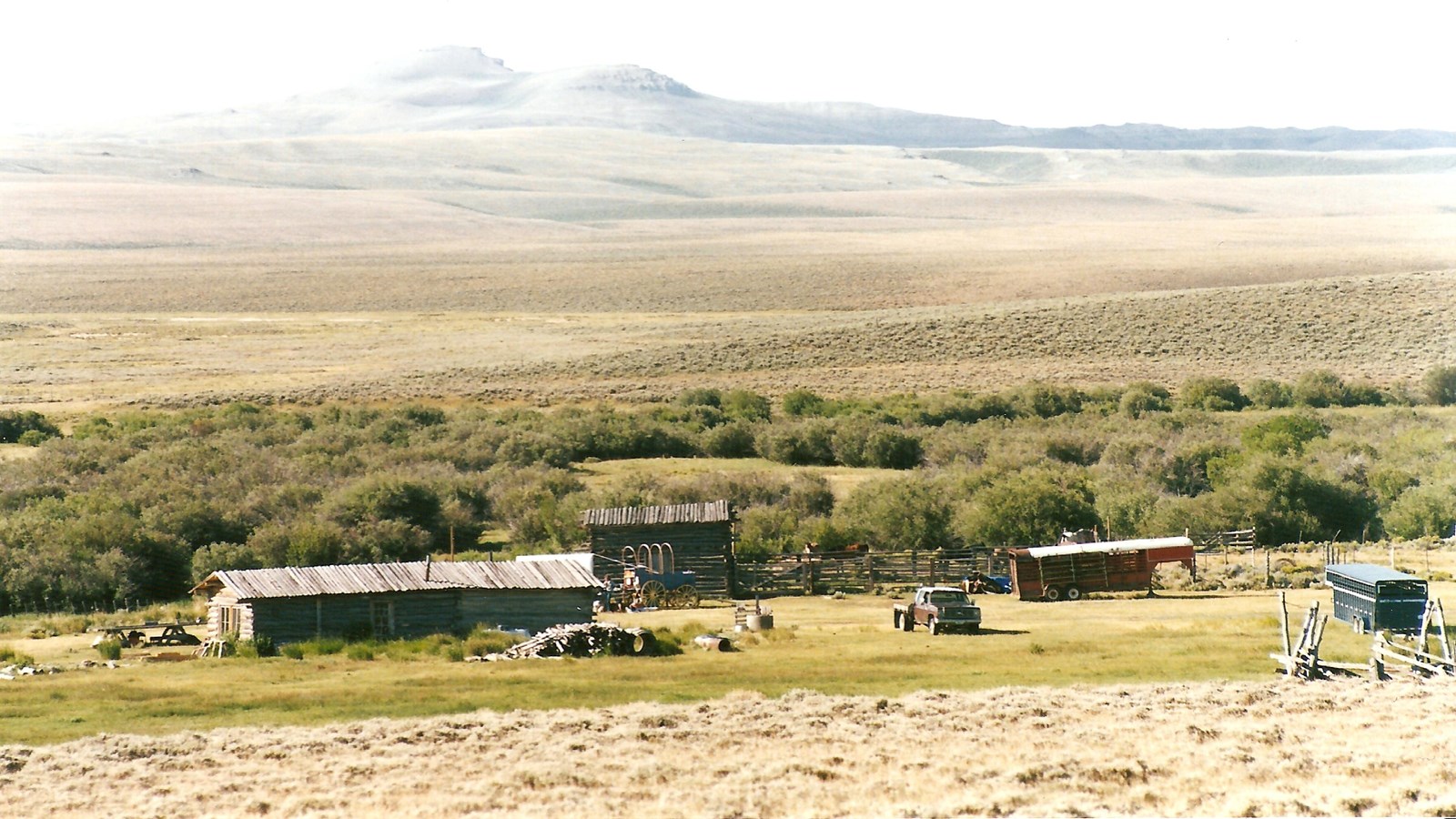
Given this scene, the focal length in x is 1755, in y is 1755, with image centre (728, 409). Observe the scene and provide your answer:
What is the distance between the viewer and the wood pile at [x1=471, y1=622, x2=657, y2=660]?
2881 cm

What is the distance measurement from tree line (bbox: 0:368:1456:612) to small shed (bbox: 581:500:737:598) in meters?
3.02

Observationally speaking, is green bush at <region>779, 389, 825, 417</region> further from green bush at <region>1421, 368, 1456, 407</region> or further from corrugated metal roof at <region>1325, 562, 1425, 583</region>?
corrugated metal roof at <region>1325, 562, 1425, 583</region>

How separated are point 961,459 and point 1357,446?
1229 centimetres

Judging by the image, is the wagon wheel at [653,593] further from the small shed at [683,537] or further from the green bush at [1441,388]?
the green bush at [1441,388]

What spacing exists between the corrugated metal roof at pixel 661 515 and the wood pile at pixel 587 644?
1123 cm

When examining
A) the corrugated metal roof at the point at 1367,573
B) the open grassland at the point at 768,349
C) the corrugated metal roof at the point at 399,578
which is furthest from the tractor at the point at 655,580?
the open grassland at the point at 768,349

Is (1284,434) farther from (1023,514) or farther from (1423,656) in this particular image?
(1423,656)

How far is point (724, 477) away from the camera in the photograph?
176ft

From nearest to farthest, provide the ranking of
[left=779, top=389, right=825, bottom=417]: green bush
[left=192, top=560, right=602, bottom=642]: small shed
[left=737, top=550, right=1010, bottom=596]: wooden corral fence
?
[left=192, top=560, right=602, bottom=642]: small shed < [left=737, top=550, right=1010, bottom=596]: wooden corral fence < [left=779, top=389, right=825, bottom=417]: green bush

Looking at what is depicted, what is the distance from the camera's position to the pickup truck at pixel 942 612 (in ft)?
103

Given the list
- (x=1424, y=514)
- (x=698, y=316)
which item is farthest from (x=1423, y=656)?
(x=698, y=316)

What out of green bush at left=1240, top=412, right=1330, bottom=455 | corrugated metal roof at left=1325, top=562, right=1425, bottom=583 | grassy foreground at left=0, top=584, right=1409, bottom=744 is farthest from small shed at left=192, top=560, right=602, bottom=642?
green bush at left=1240, top=412, right=1330, bottom=455

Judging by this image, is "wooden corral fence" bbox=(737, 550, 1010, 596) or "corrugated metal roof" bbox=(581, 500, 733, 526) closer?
"wooden corral fence" bbox=(737, 550, 1010, 596)

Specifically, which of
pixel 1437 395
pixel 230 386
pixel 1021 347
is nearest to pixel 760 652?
pixel 1437 395
